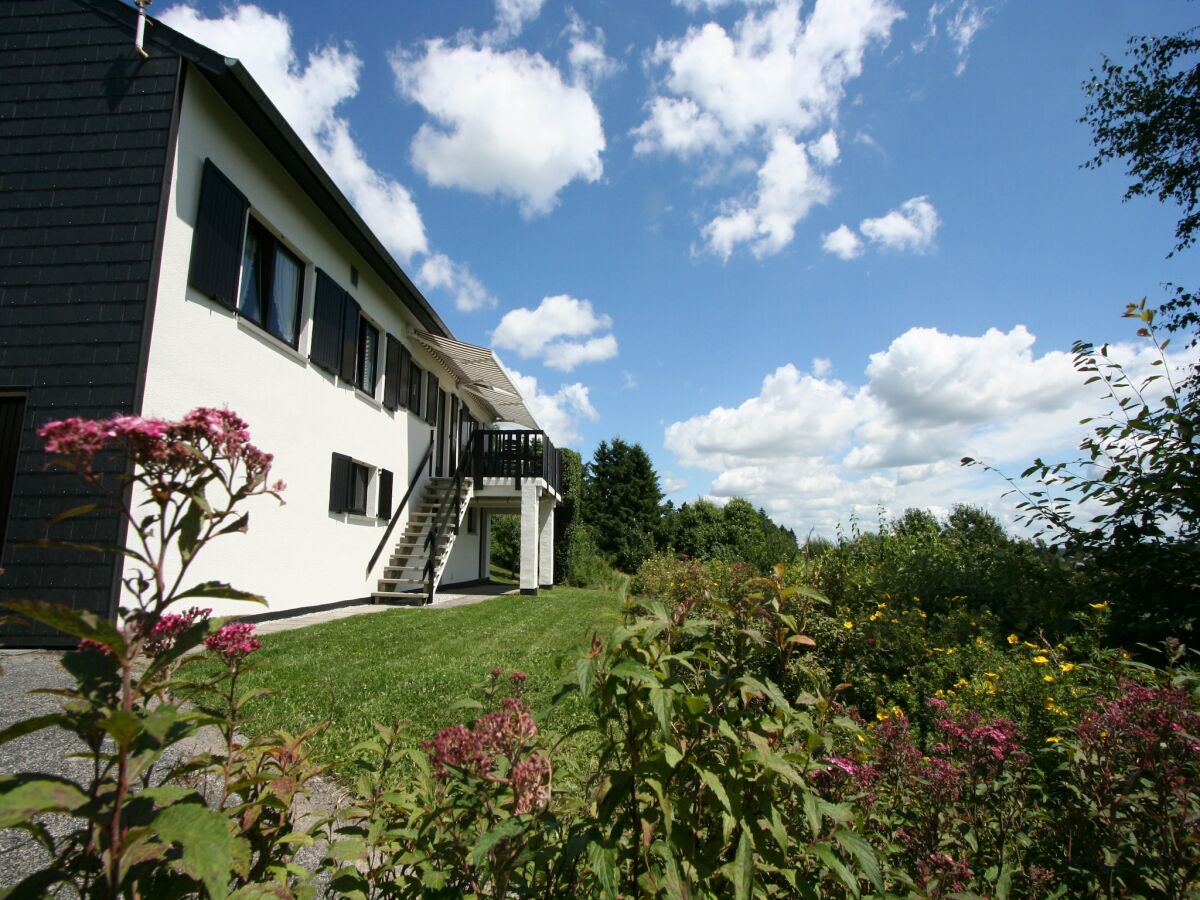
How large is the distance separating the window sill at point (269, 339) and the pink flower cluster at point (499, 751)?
739 centimetres

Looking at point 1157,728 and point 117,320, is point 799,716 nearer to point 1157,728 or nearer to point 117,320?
point 1157,728

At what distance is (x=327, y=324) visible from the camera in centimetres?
970

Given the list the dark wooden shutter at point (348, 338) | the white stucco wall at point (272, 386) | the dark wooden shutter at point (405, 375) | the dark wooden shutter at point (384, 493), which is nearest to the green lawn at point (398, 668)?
the white stucco wall at point (272, 386)

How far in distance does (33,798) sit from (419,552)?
40.4ft

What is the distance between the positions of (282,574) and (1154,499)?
8.79 m

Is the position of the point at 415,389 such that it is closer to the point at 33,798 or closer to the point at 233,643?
the point at 233,643

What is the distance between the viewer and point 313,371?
30.5 feet

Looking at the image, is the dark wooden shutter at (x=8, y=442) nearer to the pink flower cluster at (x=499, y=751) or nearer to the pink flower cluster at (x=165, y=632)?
the pink flower cluster at (x=165, y=632)

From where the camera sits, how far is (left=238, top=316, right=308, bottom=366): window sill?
298 inches

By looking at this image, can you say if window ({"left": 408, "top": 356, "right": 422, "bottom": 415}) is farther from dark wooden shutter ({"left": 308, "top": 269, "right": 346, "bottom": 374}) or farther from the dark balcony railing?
dark wooden shutter ({"left": 308, "top": 269, "right": 346, "bottom": 374})

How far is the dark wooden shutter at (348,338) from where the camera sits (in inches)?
402

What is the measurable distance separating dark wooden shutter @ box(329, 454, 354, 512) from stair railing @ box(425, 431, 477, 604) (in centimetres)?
187

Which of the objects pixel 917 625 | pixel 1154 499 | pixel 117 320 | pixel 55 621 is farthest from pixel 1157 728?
pixel 117 320

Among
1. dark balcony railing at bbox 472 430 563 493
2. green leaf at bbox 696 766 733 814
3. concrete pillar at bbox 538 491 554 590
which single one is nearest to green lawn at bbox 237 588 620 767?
green leaf at bbox 696 766 733 814
